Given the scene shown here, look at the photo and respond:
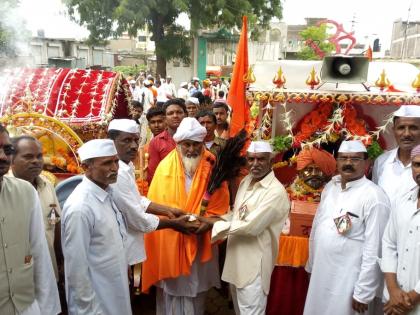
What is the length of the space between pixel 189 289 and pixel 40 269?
157cm


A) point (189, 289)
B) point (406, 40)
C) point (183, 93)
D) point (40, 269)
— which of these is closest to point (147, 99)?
point (183, 93)

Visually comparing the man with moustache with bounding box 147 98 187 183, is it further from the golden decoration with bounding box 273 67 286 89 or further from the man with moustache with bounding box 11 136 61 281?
the man with moustache with bounding box 11 136 61 281

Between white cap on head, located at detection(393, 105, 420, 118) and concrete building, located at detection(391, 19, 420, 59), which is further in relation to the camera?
concrete building, located at detection(391, 19, 420, 59)

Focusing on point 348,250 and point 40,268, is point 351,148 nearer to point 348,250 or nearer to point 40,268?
point 348,250

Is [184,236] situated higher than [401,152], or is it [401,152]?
[401,152]

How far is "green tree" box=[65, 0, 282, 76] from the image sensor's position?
55.3 ft

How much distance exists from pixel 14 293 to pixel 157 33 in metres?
17.8

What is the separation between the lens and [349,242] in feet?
9.83

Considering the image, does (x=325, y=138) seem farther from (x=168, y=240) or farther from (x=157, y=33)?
(x=157, y=33)

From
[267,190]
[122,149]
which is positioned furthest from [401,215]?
[122,149]

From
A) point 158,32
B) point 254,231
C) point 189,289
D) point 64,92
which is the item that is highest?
point 158,32

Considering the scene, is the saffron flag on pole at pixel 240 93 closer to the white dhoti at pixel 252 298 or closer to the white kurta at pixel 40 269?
the white dhoti at pixel 252 298

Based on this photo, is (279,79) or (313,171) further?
(313,171)

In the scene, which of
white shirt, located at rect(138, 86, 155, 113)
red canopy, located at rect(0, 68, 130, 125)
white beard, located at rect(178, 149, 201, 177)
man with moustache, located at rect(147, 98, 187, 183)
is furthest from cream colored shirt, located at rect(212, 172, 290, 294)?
white shirt, located at rect(138, 86, 155, 113)
